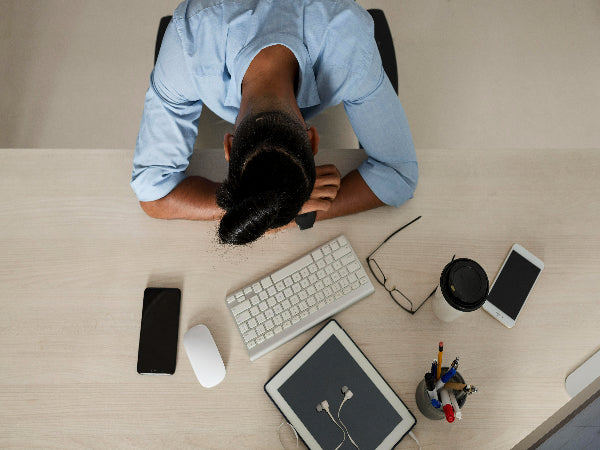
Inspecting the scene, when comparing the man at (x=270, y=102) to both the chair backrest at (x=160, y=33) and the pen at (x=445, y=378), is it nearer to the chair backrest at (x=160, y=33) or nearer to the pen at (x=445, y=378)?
the chair backrest at (x=160, y=33)

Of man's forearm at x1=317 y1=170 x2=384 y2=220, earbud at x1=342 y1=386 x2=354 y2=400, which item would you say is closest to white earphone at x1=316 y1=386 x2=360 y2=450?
earbud at x1=342 y1=386 x2=354 y2=400

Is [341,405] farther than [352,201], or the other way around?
[352,201]

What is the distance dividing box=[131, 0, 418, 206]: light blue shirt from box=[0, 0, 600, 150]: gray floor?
85 cm

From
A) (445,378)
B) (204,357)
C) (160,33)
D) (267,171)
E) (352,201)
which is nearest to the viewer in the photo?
(267,171)

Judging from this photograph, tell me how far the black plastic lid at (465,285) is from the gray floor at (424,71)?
A: 107cm

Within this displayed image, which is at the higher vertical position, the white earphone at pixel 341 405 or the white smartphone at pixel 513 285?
the white smartphone at pixel 513 285

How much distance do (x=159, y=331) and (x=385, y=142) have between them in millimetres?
625

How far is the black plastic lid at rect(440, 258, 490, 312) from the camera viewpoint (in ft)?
2.34

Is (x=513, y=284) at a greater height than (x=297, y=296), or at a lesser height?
greater

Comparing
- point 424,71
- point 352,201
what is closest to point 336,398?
point 352,201

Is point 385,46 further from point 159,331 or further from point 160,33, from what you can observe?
point 159,331

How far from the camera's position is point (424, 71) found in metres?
1.76

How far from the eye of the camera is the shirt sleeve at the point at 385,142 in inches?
35.0

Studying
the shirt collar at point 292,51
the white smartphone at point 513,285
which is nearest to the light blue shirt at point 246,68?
the shirt collar at point 292,51
